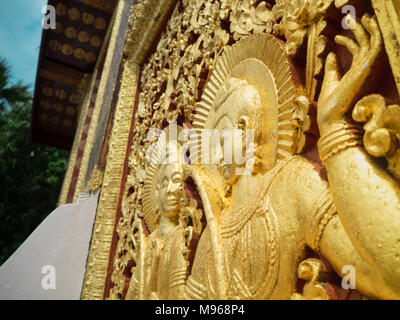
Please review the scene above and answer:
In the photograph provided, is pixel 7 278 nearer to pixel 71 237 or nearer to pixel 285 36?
pixel 71 237

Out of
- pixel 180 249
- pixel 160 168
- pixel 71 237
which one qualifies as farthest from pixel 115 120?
pixel 180 249

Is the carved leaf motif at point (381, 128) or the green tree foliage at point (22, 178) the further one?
the green tree foliage at point (22, 178)

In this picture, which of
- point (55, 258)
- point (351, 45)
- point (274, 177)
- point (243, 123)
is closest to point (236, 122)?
point (243, 123)

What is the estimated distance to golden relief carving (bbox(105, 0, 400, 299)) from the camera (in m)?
0.44

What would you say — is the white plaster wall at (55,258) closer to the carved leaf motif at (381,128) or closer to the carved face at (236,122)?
the carved face at (236,122)

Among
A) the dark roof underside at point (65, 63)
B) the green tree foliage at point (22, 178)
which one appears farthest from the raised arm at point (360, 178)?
the green tree foliage at point (22, 178)

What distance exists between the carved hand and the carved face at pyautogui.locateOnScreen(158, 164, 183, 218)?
1.93ft

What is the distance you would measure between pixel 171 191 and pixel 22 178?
5828 mm

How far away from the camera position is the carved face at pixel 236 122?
72 centimetres

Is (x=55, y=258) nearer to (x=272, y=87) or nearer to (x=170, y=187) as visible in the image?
(x=170, y=187)

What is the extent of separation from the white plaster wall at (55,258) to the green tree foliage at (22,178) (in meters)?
4.10

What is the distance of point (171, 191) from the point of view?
1071 mm

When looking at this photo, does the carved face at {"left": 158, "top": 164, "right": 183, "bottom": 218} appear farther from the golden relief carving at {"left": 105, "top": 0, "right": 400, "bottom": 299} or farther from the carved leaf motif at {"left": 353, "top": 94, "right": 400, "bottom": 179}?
the carved leaf motif at {"left": 353, "top": 94, "right": 400, "bottom": 179}
